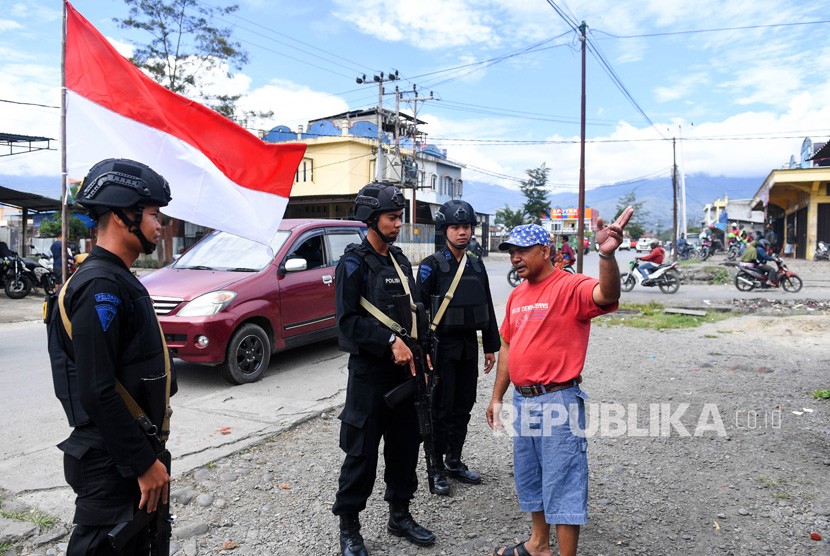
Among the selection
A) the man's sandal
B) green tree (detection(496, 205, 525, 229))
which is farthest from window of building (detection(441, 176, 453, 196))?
the man's sandal

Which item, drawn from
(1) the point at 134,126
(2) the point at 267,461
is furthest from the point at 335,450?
(1) the point at 134,126

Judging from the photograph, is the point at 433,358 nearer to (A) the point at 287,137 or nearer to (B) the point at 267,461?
(B) the point at 267,461

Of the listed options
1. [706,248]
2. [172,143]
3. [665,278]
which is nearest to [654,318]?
[665,278]

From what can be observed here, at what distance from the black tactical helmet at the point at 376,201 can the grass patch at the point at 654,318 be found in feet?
28.0

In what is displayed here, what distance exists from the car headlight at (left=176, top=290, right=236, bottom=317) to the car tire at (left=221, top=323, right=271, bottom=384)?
1.25 ft

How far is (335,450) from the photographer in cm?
448

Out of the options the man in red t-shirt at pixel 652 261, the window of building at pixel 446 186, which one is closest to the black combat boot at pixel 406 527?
the man in red t-shirt at pixel 652 261

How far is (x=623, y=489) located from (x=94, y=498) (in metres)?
3.15

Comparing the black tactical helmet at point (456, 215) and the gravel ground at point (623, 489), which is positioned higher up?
the black tactical helmet at point (456, 215)

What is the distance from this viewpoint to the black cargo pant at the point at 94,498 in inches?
76.5

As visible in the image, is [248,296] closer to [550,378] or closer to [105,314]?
[550,378]

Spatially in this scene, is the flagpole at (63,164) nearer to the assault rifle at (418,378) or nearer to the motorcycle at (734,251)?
the assault rifle at (418,378)

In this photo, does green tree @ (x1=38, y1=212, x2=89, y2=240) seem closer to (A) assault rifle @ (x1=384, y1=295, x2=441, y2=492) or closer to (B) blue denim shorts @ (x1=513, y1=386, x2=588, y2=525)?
(A) assault rifle @ (x1=384, y1=295, x2=441, y2=492)

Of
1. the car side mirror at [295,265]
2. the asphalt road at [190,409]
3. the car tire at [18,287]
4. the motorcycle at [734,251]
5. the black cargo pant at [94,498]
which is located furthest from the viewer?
the motorcycle at [734,251]
